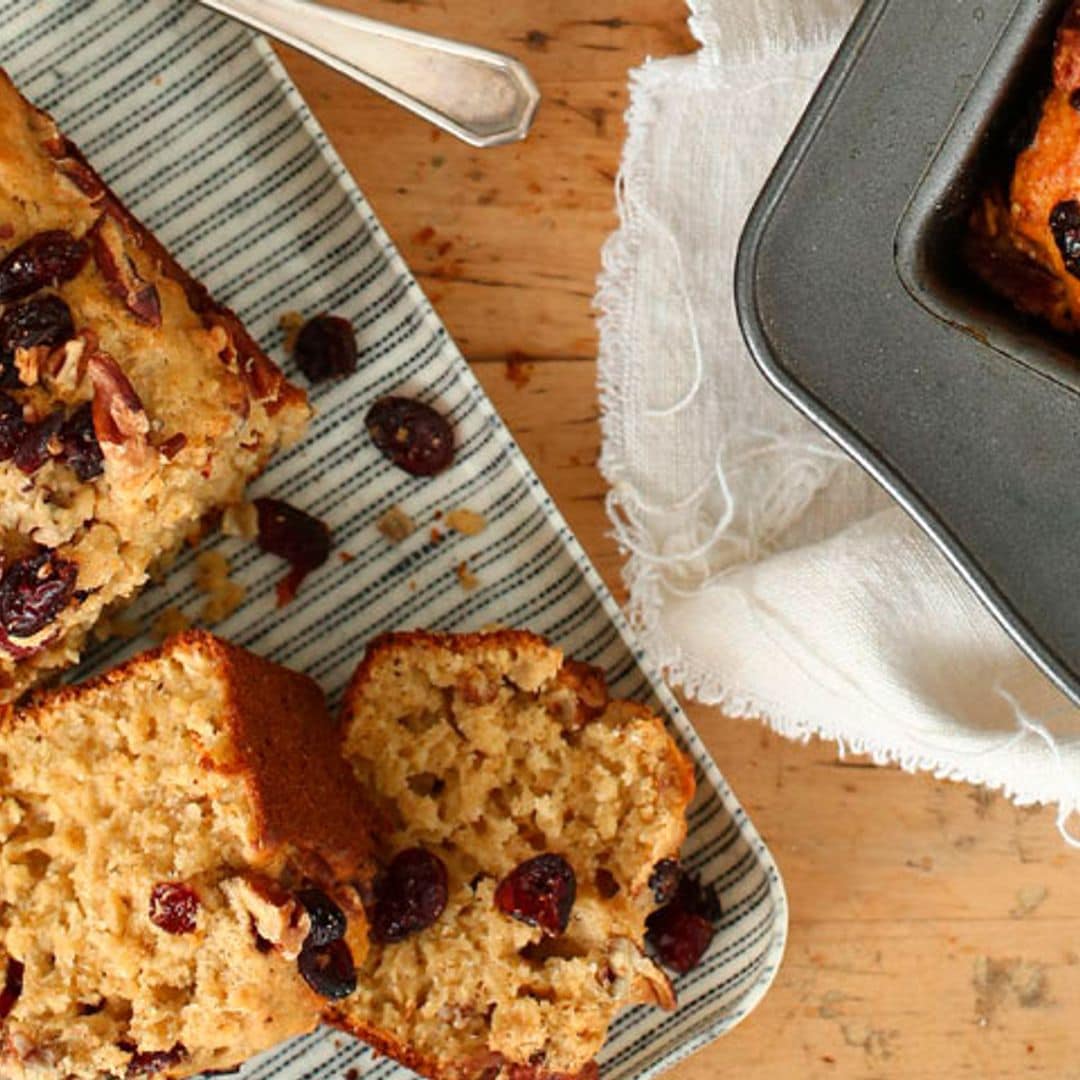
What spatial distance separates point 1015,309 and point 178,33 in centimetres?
157

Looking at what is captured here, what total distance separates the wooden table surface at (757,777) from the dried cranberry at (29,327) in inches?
33.0

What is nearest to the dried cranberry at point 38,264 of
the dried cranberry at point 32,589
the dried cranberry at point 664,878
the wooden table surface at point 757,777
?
the dried cranberry at point 32,589

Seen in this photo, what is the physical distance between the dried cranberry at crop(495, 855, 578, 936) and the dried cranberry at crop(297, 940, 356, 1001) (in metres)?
0.30

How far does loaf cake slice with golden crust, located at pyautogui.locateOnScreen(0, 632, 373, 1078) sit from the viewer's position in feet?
8.64

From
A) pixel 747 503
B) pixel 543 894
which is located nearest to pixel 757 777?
pixel 747 503

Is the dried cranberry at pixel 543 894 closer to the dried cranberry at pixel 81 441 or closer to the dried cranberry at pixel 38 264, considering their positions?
the dried cranberry at pixel 81 441

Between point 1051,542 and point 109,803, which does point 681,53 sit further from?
point 109,803

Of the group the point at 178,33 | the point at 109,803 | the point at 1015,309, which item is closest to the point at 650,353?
the point at 1015,309

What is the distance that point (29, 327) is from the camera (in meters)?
2.50

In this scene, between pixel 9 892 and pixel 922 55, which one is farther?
pixel 9 892

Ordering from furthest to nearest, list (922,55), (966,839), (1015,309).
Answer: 1. (966,839)
2. (1015,309)
3. (922,55)

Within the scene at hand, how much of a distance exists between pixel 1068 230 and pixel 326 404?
1.35 meters

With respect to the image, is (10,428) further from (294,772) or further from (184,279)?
(294,772)

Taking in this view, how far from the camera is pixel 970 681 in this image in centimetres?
305
